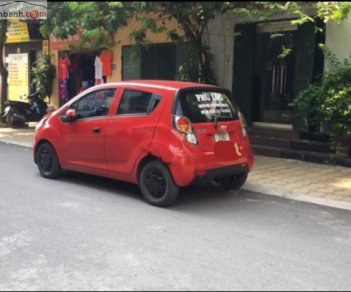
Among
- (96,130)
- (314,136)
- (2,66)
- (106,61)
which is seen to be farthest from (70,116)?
(2,66)

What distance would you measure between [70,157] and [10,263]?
3.42 metres

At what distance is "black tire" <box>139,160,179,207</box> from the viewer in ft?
21.5

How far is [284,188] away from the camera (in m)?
7.72

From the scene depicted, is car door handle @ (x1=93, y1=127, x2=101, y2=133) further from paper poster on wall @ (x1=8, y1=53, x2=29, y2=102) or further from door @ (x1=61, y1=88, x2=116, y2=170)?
paper poster on wall @ (x1=8, y1=53, x2=29, y2=102)

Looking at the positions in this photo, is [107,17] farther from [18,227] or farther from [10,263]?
[10,263]

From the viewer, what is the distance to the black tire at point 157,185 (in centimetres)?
654

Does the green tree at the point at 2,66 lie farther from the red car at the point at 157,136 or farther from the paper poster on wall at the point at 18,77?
the red car at the point at 157,136

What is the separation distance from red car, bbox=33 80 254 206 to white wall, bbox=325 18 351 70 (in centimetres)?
406

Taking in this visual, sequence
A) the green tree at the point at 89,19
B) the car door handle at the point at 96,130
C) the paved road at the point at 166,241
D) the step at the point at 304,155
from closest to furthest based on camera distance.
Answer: the paved road at the point at 166,241 → the green tree at the point at 89,19 → the car door handle at the point at 96,130 → the step at the point at 304,155

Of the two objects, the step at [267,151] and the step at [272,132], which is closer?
the step at [267,151]

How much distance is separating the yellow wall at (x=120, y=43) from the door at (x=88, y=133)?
4930 millimetres

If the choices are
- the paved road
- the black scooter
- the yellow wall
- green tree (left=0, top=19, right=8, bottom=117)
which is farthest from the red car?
green tree (left=0, top=19, right=8, bottom=117)

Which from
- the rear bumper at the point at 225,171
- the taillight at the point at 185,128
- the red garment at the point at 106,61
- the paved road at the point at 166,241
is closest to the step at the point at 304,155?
the paved road at the point at 166,241

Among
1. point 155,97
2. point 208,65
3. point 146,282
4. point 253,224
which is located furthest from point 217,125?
point 208,65
